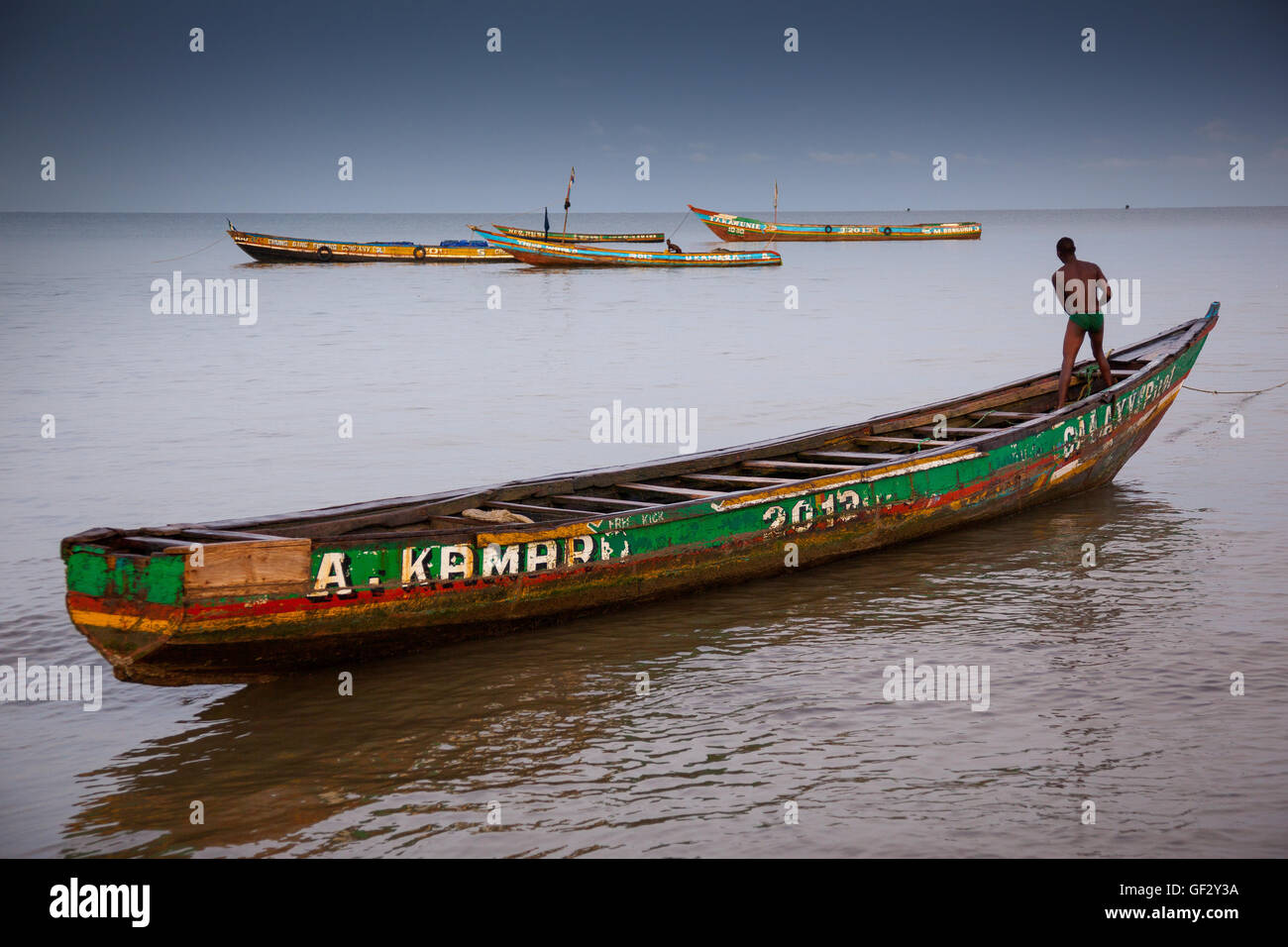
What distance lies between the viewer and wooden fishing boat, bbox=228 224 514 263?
5303 centimetres

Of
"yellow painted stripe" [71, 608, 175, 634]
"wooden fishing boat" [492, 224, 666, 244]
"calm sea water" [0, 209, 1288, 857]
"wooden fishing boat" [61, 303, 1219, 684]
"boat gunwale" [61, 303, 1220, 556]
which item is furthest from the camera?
"wooden fishing boat" [492, 224, 666, 244]

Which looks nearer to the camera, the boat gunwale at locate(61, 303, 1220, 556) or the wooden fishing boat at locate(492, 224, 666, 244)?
the boat gunwale at locate(61, 303, 1220, 556)

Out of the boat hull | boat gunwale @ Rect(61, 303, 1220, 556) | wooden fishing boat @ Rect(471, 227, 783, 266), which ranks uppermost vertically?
the boat hull

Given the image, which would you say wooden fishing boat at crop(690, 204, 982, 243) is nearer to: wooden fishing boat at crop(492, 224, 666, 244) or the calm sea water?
wooden fishing boat at crop(492, 224, 666, 244)

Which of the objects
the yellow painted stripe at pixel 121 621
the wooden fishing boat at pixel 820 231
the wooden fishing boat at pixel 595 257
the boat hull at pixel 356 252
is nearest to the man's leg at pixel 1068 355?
the yellow painted stripe at pixel 121 621

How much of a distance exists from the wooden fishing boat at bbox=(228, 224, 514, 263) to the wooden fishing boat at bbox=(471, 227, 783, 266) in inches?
195

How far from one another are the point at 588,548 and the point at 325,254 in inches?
1935

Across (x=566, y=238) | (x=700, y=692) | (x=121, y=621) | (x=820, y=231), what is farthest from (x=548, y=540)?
(x=820, y=231)

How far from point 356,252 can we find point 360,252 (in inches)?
7.0

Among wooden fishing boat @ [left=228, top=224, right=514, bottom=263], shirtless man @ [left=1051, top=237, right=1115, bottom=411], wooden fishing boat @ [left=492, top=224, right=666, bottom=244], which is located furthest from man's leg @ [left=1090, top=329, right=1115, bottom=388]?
wooden fishing boat @ [left=228, top=224, right=514, bottom=263]

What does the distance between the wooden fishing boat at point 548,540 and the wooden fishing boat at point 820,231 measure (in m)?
54.6

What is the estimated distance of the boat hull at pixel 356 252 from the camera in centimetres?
5303
